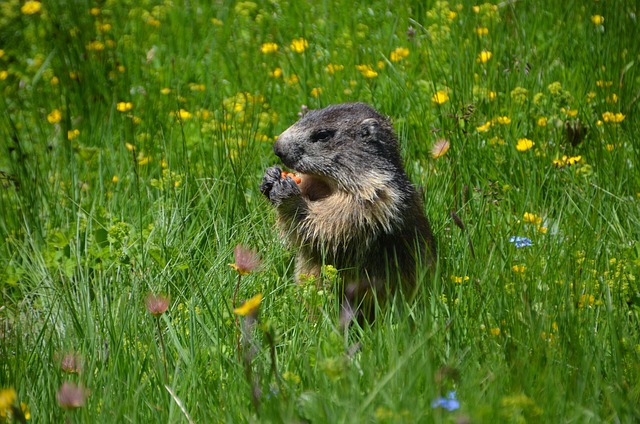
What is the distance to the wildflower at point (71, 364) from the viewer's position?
9.48 feet

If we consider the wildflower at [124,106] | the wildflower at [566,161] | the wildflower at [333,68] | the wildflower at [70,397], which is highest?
the wildflower at [70,397]

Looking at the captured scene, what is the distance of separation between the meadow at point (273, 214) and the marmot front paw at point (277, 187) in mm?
176

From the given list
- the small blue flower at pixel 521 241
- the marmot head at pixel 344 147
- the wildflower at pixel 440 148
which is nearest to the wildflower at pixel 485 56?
the wildflower at pixel 440 148

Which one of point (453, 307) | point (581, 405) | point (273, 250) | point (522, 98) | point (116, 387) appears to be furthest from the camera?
point (522, 98)

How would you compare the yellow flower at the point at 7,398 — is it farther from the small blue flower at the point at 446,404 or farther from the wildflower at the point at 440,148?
the wildflower at the point at 440,148

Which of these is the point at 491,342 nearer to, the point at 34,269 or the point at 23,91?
the point at 34,269

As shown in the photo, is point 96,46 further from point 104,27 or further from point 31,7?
point 31,7

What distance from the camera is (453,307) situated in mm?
3297

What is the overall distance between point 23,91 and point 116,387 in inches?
159

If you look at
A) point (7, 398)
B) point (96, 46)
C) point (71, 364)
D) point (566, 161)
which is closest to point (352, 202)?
point (566, 161)

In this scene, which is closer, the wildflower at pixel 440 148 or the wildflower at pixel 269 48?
the wildflower at pixel 440 148

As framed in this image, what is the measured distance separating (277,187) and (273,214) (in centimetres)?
32

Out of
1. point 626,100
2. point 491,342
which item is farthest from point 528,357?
point 626,100

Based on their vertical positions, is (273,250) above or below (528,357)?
below
